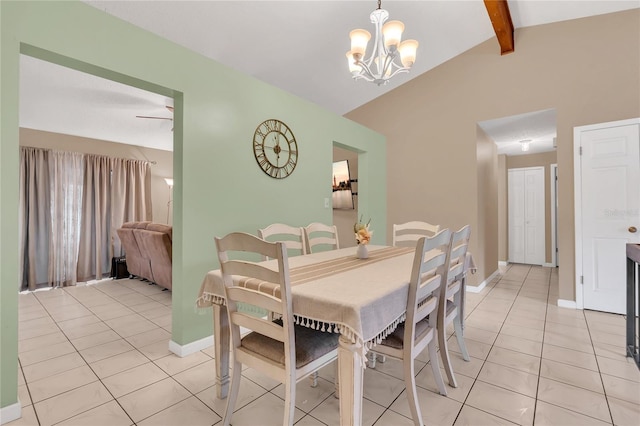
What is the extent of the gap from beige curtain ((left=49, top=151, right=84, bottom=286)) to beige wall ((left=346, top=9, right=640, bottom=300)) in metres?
4.54

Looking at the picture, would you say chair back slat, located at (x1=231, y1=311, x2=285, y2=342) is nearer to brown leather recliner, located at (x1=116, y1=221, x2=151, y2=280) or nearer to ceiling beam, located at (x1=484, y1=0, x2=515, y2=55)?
brown leather recliner, located at (x1=116, y1=221, x2=151, y2=280)

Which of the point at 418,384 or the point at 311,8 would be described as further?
the point at 311,8

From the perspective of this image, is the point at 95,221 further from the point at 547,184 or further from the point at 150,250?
the point at 547,184

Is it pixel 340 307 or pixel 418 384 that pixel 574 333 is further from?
pixel 340 307

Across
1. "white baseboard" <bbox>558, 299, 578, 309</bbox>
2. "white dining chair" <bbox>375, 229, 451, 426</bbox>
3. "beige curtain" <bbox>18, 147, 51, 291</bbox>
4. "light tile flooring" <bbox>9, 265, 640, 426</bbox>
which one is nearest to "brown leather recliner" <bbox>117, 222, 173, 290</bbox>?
"light tile flooring" <bbox>9, 265, 640, 426</bbox>

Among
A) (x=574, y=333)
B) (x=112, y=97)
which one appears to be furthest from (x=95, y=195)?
(x=574, y=333)

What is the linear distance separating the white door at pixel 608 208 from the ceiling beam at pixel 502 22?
4.62 feet

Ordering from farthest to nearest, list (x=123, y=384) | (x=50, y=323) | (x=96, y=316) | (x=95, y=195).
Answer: (x=95, y=195)
(x=96, y=316)
(x=50, y=323)
(x=123, y=384)

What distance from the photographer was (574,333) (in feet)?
8.50

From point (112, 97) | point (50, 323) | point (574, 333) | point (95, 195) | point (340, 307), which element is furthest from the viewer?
point (95, 195)

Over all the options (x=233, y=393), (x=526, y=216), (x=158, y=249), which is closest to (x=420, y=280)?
(x=233, y=393)

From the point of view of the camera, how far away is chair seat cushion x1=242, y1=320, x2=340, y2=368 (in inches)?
50.3

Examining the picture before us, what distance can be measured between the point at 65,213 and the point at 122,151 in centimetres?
140

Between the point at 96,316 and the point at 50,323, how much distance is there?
0.35 metres
